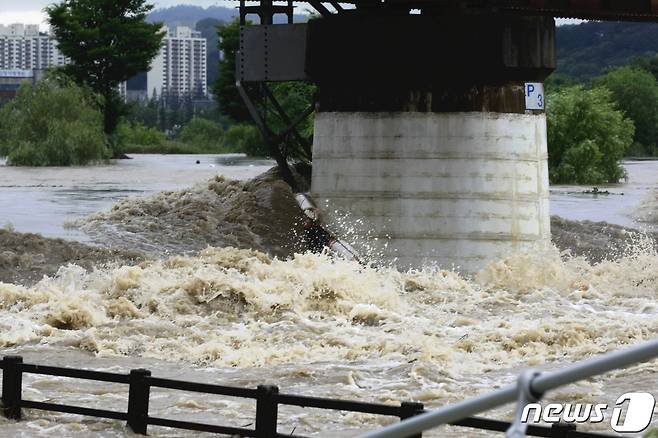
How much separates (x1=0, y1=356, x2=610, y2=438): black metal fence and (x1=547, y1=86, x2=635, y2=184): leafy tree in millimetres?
54494

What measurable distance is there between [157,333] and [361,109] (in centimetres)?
1123

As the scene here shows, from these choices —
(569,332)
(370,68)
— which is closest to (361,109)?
(370,68)

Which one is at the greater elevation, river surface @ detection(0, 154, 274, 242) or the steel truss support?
the steel truss support

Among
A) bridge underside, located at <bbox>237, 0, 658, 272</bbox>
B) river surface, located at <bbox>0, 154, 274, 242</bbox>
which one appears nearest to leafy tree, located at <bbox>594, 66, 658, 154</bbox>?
river surface, located at <bbox>0, 154, 274, 242</bbox>

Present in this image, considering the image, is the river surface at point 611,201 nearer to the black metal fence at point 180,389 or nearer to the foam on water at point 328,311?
the foam on water at point 328,311

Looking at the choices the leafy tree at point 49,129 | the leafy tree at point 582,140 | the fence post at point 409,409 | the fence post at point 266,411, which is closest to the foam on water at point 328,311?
the fence post at point 266,411

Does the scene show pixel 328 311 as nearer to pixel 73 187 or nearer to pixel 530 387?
pixel 530 387

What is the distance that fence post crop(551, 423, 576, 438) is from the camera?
1188cm

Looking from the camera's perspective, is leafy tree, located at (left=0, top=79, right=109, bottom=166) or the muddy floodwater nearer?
the muddy floodwater

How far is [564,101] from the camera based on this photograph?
2771 inches

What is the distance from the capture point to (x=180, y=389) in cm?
1396

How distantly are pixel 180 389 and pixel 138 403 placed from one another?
131cm

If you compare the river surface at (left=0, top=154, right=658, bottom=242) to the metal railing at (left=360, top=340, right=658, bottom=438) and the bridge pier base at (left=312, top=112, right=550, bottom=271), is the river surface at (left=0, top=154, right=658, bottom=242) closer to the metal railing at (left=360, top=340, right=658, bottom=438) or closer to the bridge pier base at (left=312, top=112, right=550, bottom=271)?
the bridge pier base at (left=312, top=112, right=550, bottom=271)

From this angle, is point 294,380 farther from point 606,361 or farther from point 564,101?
point 564,101
